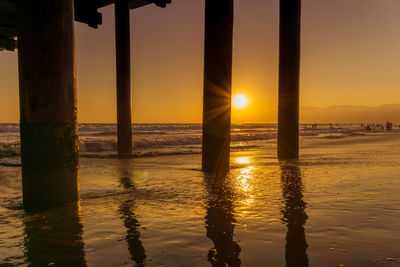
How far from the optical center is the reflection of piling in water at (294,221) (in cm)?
231

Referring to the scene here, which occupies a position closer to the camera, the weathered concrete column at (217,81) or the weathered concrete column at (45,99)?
the weathered concrete column at (45,99)

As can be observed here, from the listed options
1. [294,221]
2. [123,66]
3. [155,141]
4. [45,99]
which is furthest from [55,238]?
[155,141]

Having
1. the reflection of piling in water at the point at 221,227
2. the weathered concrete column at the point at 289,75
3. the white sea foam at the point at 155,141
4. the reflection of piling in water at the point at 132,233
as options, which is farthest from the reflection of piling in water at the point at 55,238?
the white sea foam at the point at 155,141

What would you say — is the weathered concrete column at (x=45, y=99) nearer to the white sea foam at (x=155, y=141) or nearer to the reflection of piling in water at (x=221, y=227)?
the reflection of piling in water at (x=221, y=227)

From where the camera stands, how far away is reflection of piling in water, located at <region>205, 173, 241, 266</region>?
230 centimetres

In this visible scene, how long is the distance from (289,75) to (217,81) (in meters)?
3.61

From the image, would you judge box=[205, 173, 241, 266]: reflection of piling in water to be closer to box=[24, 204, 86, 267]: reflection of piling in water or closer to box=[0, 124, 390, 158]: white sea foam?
box=[24, 204, 86, 267]: reflection of piling in water

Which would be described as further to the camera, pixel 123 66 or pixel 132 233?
pixel 123 66

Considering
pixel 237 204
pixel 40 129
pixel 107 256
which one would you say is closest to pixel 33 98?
pixel 40 129

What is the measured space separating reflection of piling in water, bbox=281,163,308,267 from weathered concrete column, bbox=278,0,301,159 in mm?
4271

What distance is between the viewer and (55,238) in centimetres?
276

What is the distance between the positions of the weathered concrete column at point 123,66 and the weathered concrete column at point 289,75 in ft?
17.0

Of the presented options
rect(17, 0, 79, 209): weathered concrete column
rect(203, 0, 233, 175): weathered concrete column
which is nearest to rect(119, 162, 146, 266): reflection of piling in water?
rect(17, 0, 79, 209): weathered concrete column

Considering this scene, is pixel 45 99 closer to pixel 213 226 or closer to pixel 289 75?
pixel 213 226
